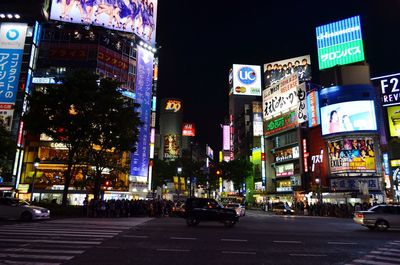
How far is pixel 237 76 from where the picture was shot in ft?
349

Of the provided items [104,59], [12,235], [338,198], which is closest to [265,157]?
[338,198]

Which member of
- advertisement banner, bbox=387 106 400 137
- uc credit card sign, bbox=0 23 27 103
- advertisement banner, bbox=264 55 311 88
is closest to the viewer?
uc credit card sign, bbox=0 23 27 103

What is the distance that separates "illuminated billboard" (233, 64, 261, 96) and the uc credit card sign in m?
67.9

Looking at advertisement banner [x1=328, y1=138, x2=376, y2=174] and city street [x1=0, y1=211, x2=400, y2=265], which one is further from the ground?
advertisement banner [x1=328, y1=138, x2=376, y2=174]

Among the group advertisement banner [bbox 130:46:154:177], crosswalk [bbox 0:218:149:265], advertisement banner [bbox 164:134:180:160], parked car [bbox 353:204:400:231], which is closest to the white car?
crosswalk [bbox 0:218:149:265]

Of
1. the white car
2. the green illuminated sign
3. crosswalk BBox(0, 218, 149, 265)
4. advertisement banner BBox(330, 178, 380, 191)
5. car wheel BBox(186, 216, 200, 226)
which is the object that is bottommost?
crosswalk BBox(0, 218, 149, 265)

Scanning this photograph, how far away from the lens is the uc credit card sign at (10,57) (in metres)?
47.6

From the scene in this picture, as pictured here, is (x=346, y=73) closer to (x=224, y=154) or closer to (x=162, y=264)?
(x=162, y=264)

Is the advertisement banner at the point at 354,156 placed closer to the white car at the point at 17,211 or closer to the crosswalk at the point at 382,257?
the crosswalk at the point at 382,257

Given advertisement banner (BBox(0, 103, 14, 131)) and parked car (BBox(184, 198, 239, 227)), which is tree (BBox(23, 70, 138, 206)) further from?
advertisement banner (BBox(0, 103, 14, 131))

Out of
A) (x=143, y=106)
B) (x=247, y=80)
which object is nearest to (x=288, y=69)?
(x=247, y=80)

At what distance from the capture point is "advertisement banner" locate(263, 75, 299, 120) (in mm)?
63469

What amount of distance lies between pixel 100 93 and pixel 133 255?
2132 cm

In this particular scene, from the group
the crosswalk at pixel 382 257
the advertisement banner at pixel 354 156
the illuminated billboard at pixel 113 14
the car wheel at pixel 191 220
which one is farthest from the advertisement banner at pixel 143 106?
the crosswalk at pixel 382 257
